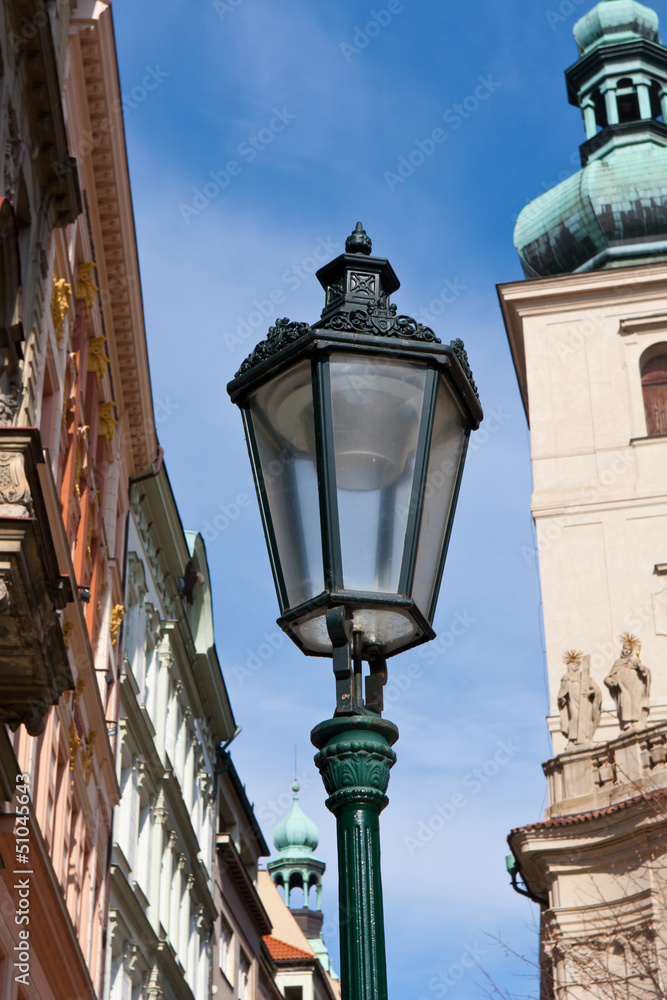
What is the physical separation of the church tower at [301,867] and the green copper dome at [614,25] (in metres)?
37.3

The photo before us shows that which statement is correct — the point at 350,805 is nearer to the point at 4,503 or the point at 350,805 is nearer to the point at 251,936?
the point at 4,503

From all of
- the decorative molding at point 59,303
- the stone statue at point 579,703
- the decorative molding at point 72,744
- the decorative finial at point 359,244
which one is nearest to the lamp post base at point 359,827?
the decorative finial at point 359,244

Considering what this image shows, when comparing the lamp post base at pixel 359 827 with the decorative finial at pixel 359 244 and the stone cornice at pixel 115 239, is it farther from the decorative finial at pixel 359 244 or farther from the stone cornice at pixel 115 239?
the stone cornice at pixel 115 239

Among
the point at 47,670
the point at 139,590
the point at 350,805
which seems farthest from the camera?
the point at 139,590

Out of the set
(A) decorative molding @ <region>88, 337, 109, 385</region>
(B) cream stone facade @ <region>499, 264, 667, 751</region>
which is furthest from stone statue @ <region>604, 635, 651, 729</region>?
(A) decorative molding @ <region>88, 337, 109, 385</region>

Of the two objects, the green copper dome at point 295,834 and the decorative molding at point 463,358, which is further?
the green copper dome at point 295,834

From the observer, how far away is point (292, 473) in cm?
479

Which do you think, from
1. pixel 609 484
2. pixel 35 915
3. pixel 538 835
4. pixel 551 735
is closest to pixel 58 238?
pixel 35 915

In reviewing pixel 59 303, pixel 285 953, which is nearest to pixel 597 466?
pixel 285 953

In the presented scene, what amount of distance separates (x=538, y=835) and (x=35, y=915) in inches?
677

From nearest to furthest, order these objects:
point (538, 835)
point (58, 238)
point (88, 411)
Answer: point (58, 238) → point (88, 411) → point (538, 835)

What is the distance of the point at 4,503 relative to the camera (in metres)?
8.59

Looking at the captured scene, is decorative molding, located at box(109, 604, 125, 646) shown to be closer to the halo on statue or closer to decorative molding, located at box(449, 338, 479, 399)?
the halo on statue

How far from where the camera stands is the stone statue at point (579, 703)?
31094 millimetres
